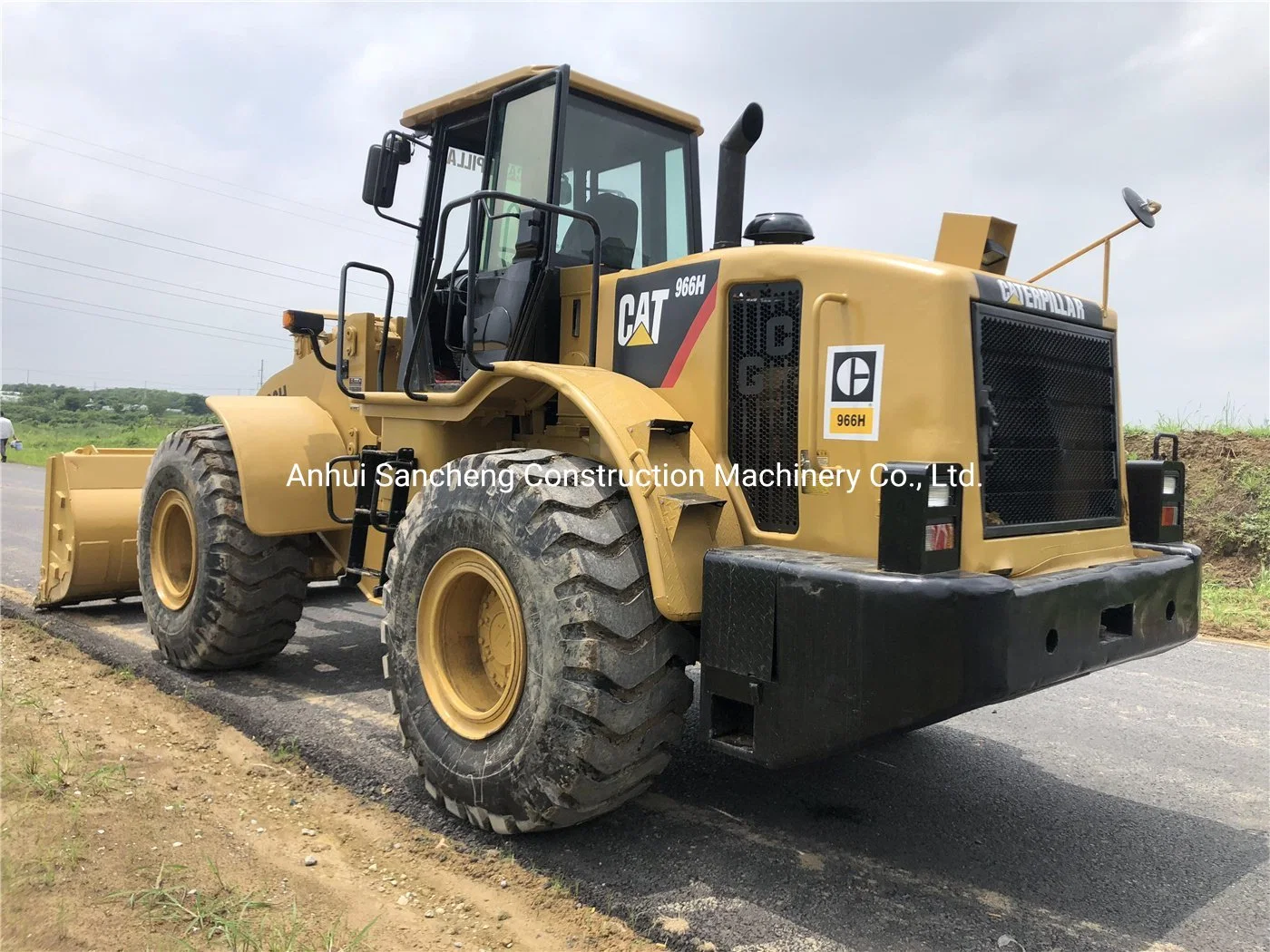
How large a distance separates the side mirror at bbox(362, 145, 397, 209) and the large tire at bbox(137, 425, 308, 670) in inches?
72.2

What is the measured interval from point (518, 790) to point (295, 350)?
4.32 metres

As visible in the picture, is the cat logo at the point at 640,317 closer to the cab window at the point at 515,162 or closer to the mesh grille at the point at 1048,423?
the cab window at the point at 515,162

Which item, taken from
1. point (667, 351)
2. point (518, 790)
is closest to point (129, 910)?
point (518, 790)

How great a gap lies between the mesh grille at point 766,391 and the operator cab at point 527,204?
2.75 feet

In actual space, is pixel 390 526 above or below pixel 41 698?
above

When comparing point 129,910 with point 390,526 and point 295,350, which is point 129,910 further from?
point 295,350

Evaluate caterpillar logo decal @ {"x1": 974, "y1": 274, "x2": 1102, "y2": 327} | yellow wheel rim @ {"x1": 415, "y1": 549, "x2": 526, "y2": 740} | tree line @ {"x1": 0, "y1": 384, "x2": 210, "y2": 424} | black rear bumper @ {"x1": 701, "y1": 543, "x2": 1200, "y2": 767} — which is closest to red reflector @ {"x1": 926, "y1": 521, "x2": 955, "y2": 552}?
black rear bumper @ {"x1": 701, "y1": 543, "x2": 1200, "y2": 767}

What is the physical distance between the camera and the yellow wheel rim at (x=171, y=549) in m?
5.89

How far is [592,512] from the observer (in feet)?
10.8

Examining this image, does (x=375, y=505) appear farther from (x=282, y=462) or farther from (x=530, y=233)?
(x=530, y=233)

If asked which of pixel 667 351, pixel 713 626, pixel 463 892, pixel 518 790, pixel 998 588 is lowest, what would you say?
pixel 463 892

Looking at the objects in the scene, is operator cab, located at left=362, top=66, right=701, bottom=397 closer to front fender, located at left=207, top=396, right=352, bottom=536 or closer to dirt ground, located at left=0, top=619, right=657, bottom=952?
front fender, located at left=207, top=396, right=352, bottom=536

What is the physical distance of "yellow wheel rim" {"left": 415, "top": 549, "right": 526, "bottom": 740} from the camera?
3686mm

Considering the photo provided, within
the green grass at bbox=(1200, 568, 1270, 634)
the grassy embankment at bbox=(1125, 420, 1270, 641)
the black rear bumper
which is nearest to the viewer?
the black rear bumper
